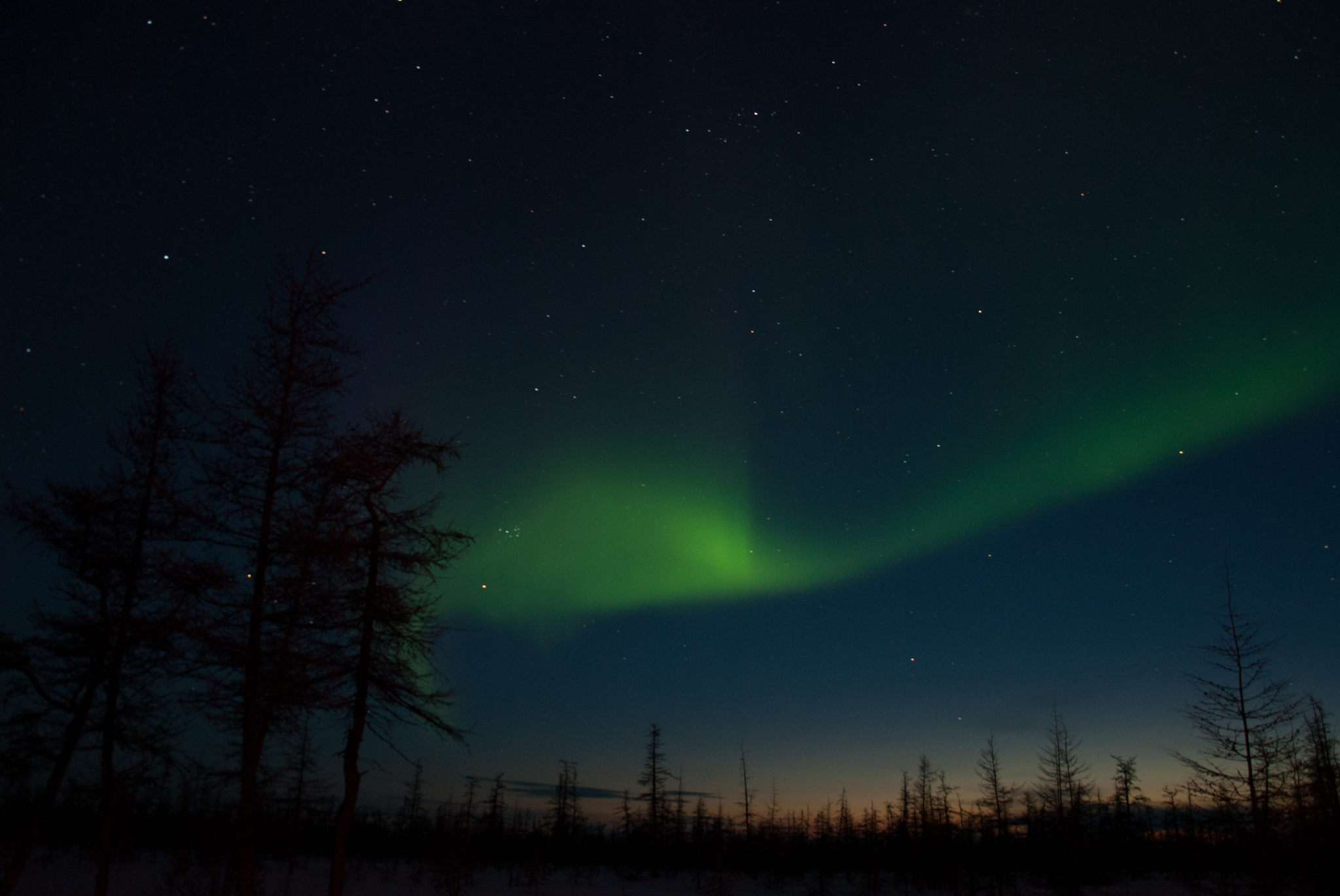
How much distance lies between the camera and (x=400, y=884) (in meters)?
43.9

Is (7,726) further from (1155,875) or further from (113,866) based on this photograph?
(1155,875)

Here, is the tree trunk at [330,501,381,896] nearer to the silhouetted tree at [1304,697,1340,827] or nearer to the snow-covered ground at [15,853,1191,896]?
the snow-covered ground at [15,853,1191,896]

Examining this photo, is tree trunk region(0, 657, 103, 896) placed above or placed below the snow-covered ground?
above

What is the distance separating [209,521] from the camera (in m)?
12.1

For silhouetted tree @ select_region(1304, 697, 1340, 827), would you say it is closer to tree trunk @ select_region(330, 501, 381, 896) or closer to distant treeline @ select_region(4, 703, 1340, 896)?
distant treeline @ select_region(4, 703, 1340, 896)

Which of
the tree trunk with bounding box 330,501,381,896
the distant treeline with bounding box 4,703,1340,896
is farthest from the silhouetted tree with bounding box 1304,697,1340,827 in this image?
the tree trunk with bounding box 330,501,381,896

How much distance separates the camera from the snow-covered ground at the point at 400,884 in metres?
32.6

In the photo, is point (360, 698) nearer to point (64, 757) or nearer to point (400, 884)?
point (64, 757)

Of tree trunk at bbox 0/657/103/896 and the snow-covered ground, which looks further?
the snow-covered ground

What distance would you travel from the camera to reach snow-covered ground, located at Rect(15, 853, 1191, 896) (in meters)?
32.6

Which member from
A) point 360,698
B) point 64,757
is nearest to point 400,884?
point 64,757

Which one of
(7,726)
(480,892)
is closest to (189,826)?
(480,892)

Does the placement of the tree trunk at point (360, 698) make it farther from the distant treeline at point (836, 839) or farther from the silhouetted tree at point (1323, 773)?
the silhouetted tree at point (1323, 773)

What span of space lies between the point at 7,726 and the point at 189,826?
37.4 m
